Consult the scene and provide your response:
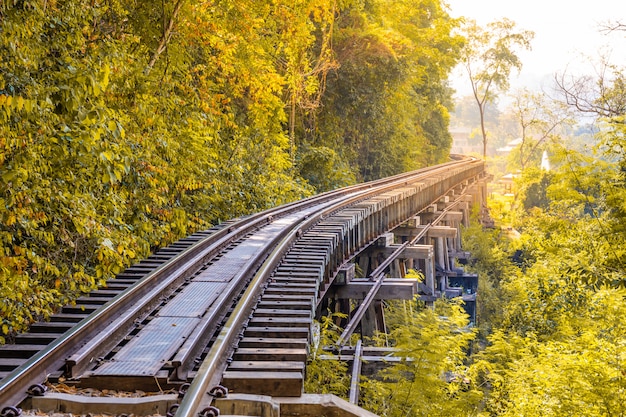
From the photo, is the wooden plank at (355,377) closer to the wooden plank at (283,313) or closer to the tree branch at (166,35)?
the wooden plank at (283,313)

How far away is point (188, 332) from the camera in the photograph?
545cm

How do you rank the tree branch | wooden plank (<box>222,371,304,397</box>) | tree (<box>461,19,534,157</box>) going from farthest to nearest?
tree (<box>461,19,534,157</box>)
the tree branch
wooden plank (<box>222,371,304,397</box>)

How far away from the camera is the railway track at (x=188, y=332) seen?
14.4 ft

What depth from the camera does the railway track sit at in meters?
4.39

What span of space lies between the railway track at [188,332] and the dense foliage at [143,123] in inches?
34.8

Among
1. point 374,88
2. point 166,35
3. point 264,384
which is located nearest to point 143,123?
point 166,35

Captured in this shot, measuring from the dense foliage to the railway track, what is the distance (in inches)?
34.8

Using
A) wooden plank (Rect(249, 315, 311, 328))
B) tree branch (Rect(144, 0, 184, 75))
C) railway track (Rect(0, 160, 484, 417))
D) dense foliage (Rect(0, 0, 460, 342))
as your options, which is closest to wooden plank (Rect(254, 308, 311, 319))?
railway track (Rect(0, 160, 484, 417))

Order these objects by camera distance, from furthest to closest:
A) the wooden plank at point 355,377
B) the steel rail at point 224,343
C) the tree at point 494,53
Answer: the tree at point 494,53 < the wooden plank at point 355,377 < the steel rail at point 224,343

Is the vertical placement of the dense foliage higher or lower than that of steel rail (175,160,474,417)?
higher

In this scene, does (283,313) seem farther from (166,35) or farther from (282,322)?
(166,35)

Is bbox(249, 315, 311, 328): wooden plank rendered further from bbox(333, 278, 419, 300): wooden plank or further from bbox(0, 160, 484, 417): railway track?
bbox(333, 278, 419, 300): wooden plank

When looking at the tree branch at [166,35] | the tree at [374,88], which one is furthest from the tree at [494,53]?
the tree branch at [166,35]

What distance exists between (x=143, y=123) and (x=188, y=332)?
20.8ft
